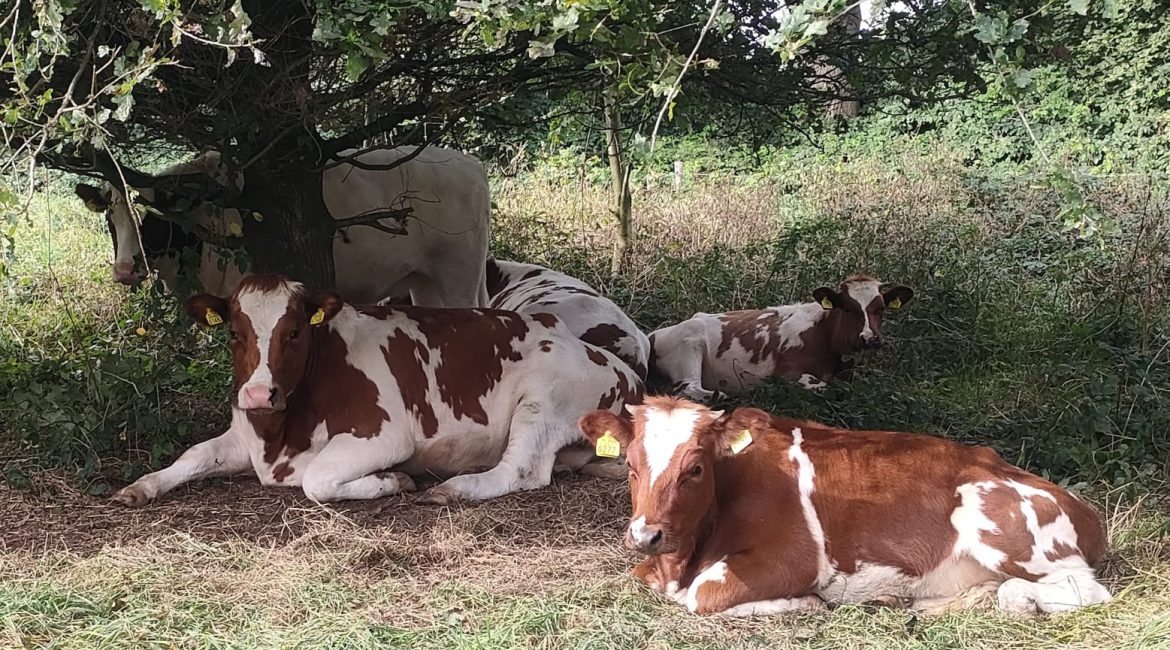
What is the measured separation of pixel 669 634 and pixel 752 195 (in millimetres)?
10813

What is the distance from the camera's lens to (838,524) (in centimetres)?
454

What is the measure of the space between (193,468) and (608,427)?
8.93 ft

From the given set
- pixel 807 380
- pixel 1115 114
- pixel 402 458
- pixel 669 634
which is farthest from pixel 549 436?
pixel 1115 114

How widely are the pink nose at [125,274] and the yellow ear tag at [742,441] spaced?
4.99 metres

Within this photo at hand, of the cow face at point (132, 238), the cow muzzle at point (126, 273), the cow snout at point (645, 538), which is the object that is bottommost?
the cow snout at point (645, 538)

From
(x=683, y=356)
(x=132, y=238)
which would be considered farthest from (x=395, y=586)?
(x=683, y=356)

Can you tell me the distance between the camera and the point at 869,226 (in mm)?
11984

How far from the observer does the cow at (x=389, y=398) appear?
5.95 m

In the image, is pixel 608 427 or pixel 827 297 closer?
pixel 608 427

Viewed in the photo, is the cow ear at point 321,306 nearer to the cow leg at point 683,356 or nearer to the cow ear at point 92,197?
the cow ear at point 92,197

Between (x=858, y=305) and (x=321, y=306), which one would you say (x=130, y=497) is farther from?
(x=858, y=305)

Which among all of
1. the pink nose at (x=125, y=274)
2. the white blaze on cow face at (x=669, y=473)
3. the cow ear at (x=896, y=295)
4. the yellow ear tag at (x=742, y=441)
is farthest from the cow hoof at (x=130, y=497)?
the cow ear at (x=896, y=295)

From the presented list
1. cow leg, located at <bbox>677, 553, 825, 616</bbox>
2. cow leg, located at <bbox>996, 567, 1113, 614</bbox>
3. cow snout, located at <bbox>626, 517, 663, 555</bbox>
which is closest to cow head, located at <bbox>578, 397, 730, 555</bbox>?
cow snout, located at <bbox>626, 517, 663, 555</bbox>

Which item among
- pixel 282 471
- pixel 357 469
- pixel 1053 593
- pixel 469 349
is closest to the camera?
pixel 1053 593
